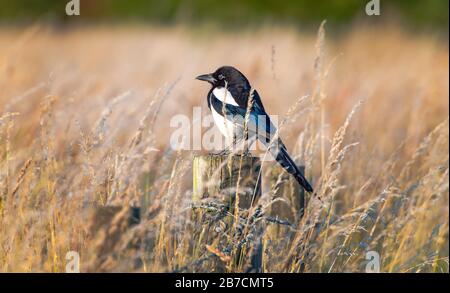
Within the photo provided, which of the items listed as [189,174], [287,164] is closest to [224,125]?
[287,164]

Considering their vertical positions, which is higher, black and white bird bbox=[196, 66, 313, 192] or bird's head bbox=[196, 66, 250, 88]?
→ bird's head bbox=[196, 66, 250, 88]

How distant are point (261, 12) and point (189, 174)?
16.7 m

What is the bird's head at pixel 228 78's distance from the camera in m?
4.88

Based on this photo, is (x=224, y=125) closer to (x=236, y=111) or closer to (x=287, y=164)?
(x=236, y=111)

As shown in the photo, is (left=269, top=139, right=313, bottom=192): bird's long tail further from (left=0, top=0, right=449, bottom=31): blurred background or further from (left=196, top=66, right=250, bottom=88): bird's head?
(left=0, top=0, right=449, bottom=31): blurred background

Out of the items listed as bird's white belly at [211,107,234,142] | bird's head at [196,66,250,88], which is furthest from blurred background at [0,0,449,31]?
bird's white belly at [211,107,234,142]

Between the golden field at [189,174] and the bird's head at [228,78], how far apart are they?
1.53 ft

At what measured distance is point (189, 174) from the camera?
618cm

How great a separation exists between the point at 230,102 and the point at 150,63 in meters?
6.31

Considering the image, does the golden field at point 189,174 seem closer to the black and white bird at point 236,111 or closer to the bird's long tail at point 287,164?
the bird's long tail at point 287,164

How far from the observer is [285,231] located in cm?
388

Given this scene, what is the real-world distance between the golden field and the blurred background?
26.8 feet

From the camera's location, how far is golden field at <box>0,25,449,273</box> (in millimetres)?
3180

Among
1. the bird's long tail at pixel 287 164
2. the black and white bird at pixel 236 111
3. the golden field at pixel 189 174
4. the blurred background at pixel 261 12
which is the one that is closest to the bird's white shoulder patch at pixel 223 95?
the black and white bird at pixel 236 111
